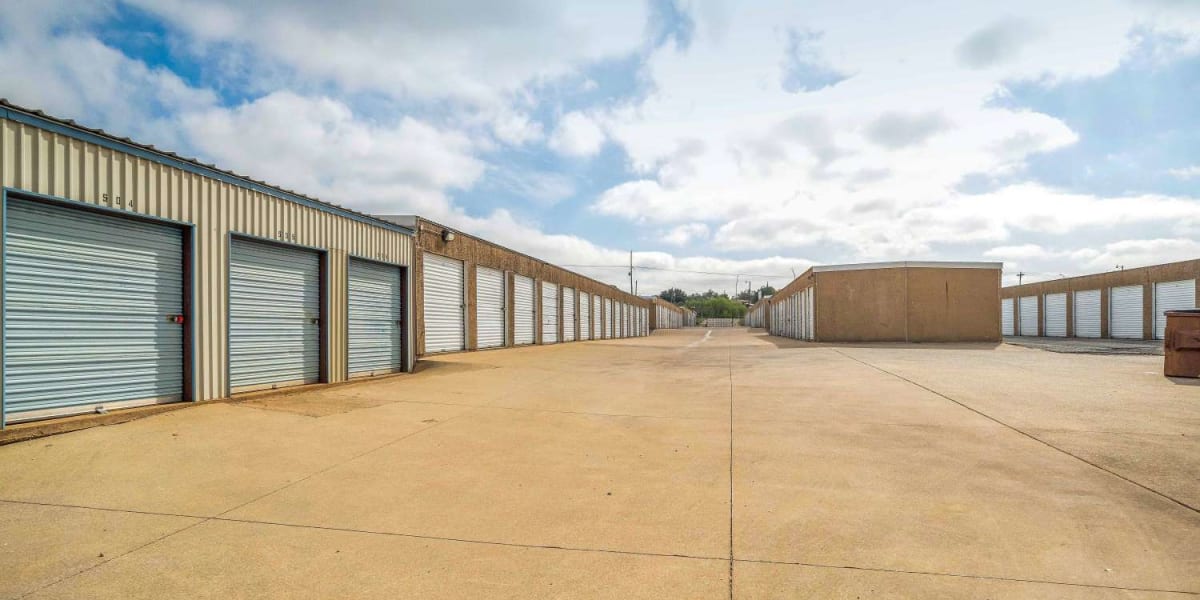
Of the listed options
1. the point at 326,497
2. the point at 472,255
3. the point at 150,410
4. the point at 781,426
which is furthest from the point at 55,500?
the point at 472,255

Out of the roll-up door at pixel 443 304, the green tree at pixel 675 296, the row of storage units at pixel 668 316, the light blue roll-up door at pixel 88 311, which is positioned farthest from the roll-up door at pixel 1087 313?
the green tree at pixel 675 296

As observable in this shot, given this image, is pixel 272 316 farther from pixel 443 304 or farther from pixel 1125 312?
pixel 1125 312

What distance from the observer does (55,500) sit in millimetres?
4043

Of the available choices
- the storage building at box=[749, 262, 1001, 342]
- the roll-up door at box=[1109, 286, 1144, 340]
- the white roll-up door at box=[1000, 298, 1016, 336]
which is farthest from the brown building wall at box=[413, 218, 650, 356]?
the white roll-up door at box=[1000, 298, 1016, 336]

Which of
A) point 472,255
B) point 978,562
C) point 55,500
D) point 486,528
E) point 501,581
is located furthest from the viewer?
point 472,255

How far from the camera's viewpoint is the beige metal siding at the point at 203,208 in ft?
19.5

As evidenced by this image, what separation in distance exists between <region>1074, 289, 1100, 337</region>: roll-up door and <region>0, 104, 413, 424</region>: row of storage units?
141 feet

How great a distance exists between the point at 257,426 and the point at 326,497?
2968mm

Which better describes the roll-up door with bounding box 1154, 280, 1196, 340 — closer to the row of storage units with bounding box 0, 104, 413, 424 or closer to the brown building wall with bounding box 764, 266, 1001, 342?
the brown building wall with bounding box 764, 266, 1001, 342

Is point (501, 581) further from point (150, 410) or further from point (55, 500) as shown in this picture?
point (150, 410)

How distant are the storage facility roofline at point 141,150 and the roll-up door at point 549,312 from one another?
50.7 feet

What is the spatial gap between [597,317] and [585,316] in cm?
361

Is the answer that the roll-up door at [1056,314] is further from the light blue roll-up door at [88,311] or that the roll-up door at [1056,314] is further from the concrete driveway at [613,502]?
the light blue roll-up door at [88,311]

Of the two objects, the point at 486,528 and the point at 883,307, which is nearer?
the point at 486,528
